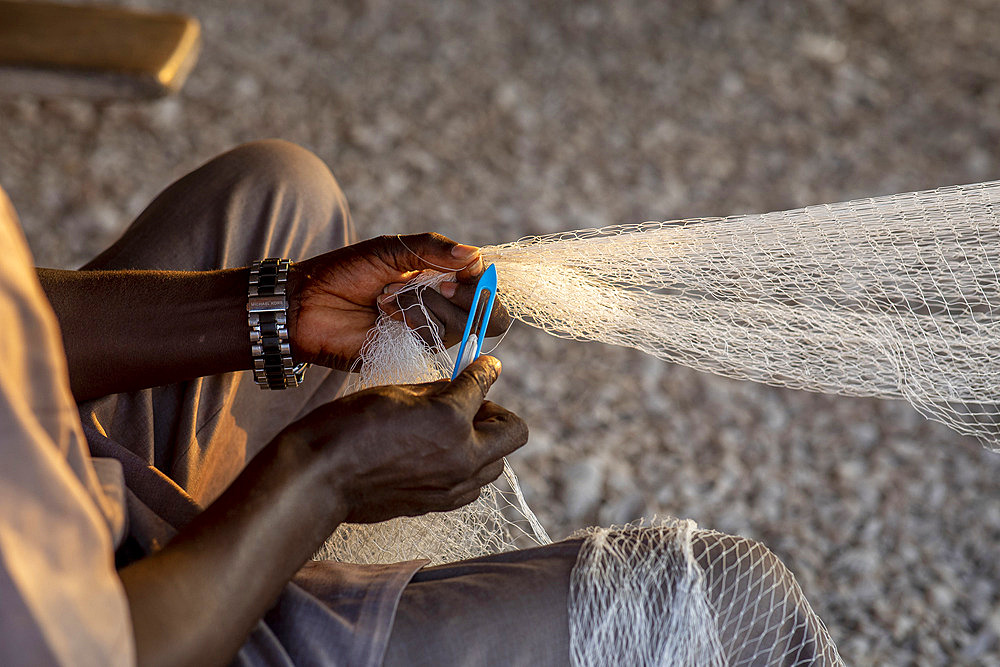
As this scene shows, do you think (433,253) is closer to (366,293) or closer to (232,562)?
(366,293)

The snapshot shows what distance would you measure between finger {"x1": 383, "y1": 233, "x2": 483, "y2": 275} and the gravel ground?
65cm

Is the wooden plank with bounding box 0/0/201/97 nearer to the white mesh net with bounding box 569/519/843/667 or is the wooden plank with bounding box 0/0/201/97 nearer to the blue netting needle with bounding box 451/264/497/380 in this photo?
the blue netting needle with bounding box 451/264/497/380

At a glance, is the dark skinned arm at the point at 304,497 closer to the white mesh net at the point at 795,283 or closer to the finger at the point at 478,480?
the finger at the point at 478,480

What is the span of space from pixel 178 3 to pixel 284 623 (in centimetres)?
272

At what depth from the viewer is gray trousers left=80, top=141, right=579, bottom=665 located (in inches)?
25.4

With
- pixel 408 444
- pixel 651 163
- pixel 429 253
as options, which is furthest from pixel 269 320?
pixel 651 163

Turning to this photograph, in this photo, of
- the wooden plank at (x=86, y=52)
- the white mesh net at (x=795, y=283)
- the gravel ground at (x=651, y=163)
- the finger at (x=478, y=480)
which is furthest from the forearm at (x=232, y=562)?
the wooden plank at (x=86, y=52)

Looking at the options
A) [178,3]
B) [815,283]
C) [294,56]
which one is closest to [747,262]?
[815,283]

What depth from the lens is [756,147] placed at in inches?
91.6

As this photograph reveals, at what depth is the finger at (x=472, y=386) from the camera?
2.30 ft

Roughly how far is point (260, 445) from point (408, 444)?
405 millimetres

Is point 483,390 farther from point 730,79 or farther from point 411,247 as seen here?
point 730,79

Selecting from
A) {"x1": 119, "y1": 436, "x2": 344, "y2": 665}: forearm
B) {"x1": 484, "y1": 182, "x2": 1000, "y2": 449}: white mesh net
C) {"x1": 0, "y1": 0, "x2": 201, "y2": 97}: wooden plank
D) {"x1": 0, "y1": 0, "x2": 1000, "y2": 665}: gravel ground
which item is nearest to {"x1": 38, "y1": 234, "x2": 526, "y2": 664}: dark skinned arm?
{"x1": 119, "y1": 436, "x2": 344, "y2": 665}: forearm

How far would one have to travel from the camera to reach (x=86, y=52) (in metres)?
2.14
